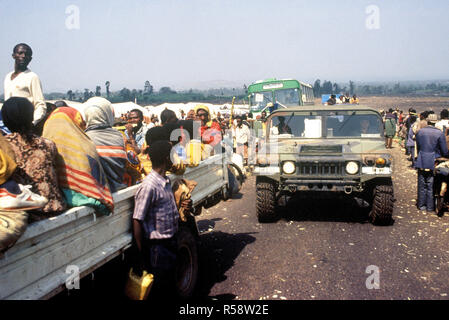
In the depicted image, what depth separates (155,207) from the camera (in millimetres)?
3432

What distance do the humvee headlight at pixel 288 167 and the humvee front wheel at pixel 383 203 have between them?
1.39 metres

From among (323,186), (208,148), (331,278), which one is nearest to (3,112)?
(208,148)

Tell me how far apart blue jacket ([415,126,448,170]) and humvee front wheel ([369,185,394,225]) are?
5.56 feet

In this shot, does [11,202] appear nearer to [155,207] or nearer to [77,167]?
[77,167]

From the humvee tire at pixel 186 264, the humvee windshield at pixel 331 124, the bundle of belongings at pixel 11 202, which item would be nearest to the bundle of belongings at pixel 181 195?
the humvee tire at pixel 186 264

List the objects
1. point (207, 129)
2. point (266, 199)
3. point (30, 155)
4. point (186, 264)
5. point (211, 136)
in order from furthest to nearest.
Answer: point (207, 129) → point (266, 199) → point (211, 136) → point (186, 264) → point (30, 155)

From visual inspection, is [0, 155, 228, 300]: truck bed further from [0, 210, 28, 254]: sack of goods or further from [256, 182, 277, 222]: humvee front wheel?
[256, 182, 277, 222]: humvee front wheel

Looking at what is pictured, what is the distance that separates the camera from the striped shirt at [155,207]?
3.32 metres

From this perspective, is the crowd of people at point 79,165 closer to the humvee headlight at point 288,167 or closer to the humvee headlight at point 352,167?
the humvee headlight at point 288,167

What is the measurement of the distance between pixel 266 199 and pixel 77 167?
426 centimetres

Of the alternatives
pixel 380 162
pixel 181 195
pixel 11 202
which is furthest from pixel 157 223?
pixel 380 162

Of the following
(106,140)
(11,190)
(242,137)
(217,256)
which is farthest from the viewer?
(242,137)

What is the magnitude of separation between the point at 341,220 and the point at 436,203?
2324mm

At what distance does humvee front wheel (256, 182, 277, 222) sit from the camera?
22.5 feet
